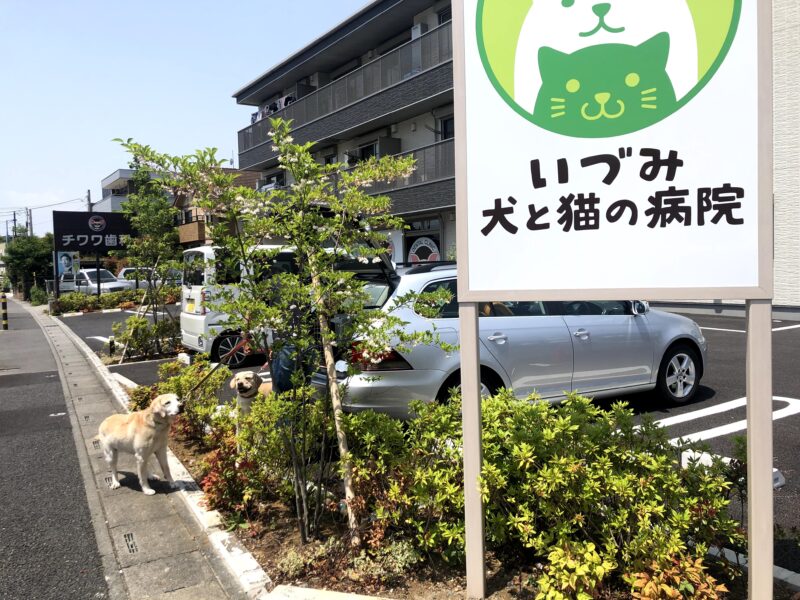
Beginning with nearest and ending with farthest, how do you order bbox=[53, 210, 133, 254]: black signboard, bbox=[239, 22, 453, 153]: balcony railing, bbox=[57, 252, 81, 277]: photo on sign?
bbox=[239, 22, 453, 153]: balcony railing < bbox=[53, 210, 133, 254]: black signboard < bbox=[57, 252, 81, 277]: photo on sign

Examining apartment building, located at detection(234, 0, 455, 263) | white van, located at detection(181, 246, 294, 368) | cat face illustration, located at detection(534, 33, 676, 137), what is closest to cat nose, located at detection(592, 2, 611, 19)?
cat face illustration, located at detection(534, 33, 676, 137)

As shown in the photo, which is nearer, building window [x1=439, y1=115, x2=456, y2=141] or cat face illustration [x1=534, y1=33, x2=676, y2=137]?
cat face illustration [x1=534, y1=33, x2=676, y2=137]

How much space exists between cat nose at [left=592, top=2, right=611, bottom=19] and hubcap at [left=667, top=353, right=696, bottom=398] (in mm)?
4877

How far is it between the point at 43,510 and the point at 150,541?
1110 mm

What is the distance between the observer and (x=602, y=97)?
248 cm

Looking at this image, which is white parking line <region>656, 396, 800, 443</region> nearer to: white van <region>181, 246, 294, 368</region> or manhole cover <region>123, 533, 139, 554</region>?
manhole cover <region>123, 533, 139, 554</region>

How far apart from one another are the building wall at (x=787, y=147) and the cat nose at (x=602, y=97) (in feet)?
53.3

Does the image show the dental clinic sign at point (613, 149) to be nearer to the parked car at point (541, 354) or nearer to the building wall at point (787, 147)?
the parked car at point (541, 354)

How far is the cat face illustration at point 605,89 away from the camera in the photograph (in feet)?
7.88

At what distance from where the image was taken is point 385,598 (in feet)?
9.23

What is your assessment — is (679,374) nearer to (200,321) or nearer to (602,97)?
(602,97)

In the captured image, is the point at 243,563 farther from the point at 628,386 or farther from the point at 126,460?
the point at 628,386

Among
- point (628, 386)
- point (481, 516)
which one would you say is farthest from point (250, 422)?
point (628, 386)

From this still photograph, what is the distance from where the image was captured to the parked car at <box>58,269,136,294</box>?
102ft
